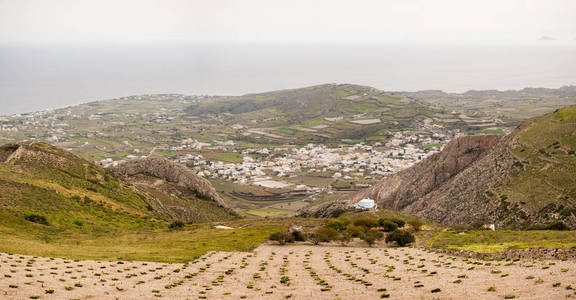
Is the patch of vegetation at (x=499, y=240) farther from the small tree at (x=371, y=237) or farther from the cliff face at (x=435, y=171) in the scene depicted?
the cliff face at (x=435, y=171)

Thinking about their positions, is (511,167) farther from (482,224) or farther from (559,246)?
(559,246)

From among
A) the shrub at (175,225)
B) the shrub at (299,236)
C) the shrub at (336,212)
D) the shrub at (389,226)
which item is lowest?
the shrub at (336,212)

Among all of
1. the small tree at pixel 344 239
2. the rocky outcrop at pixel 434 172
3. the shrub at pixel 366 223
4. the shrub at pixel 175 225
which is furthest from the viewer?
the rocky outcrop at pixel 434 172

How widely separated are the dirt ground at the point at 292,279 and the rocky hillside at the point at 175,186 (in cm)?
5025

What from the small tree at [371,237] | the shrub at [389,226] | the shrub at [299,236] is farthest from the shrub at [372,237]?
the shrub at [299,236]

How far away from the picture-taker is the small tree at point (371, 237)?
47.4 meters

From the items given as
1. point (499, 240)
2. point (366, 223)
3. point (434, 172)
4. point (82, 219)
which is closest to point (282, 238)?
point (366, 223)

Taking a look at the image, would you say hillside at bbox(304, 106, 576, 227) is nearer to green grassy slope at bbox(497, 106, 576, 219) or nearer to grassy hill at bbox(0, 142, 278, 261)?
green grassy slope at bbox(497, 106, 576, 219)

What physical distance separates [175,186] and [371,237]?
61499mm

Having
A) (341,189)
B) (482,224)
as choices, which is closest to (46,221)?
(482,224)

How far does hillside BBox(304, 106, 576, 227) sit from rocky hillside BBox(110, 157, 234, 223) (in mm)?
24750

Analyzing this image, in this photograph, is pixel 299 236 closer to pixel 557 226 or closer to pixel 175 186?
pixel 557 226

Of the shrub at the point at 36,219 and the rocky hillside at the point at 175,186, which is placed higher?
the shrub at the point at 36,219

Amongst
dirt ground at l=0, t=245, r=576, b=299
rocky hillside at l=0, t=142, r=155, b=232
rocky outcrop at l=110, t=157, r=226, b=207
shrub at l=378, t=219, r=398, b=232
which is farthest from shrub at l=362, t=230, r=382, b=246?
rocky outcrop at l=110, t=157, r=226, b=207
